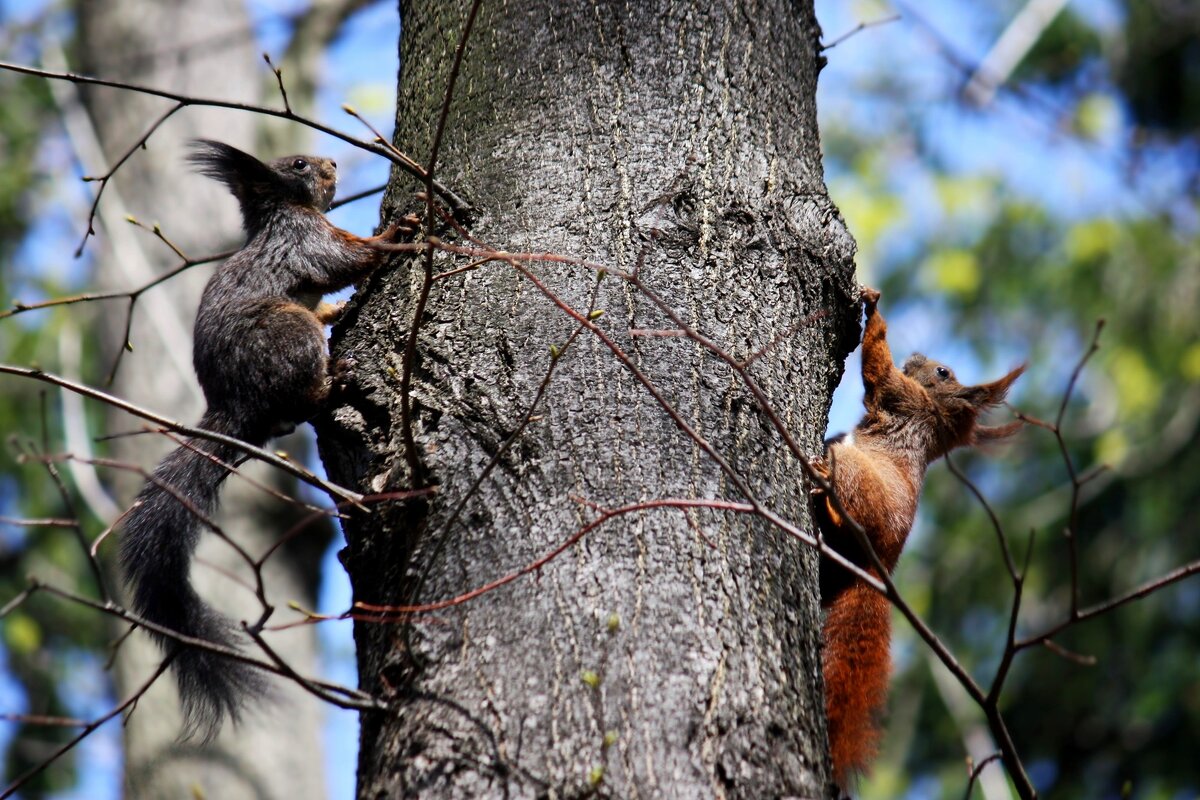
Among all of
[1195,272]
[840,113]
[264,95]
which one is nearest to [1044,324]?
[1195,272]

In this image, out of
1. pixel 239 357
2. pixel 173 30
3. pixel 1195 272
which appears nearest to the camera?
pixel 239 357

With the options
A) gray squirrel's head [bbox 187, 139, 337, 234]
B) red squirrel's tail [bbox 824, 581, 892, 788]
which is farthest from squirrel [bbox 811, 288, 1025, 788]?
gray squirrel's head [bbox 187, 139, 337, 234]

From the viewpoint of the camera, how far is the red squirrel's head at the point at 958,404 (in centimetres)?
362

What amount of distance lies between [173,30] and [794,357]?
4.85 metres

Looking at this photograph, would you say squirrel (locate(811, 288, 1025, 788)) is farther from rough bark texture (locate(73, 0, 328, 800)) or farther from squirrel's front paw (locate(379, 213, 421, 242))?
rough bark texture (locate(73, 0, 328, 800))

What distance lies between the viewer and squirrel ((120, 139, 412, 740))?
2102mm

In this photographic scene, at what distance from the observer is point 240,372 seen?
8.29 feet

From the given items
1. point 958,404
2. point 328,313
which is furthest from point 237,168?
point 958,404

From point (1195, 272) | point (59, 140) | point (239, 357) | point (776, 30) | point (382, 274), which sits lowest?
point (382, 274)

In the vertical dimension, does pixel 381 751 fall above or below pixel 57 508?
below

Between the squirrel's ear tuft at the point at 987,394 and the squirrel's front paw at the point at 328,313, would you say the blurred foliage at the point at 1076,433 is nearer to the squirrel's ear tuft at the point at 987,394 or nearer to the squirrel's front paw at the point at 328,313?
the squirrel's ear tuft at the point at 987,394

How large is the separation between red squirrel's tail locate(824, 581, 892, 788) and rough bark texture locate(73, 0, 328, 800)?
2.12 metres

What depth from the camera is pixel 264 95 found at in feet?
21.0

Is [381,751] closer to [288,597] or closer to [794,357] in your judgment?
[794,357]
